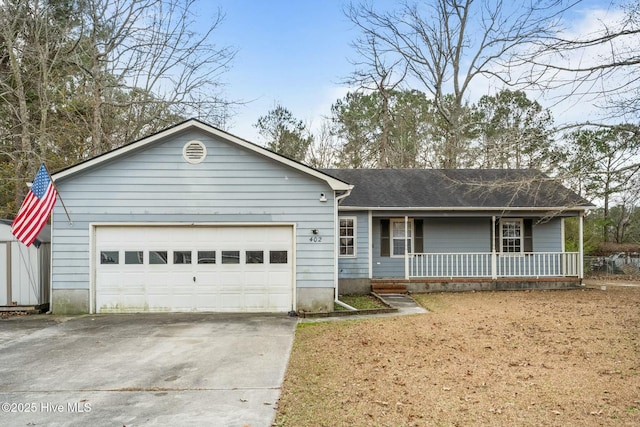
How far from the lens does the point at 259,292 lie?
36.4ft

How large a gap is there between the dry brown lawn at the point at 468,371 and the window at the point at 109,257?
16.8 ft

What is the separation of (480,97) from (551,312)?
1869 cm

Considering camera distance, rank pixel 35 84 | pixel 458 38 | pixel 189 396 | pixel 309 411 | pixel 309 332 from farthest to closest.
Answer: pixel 458 38 → pixel 35 84 → pixel 309 332 → pixel 189 396 → pixel 309 411

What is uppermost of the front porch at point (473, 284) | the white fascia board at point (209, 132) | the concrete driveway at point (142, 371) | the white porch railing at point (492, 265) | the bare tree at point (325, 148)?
the bare tree at point (325, 148)

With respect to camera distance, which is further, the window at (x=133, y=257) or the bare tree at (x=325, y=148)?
the bare tree at (x=325, y=148)

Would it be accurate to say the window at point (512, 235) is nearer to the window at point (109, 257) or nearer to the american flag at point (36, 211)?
the window at point (109, 257)

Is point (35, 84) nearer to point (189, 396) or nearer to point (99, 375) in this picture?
point (99, 375)

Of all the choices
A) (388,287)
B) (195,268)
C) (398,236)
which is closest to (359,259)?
(388,287)

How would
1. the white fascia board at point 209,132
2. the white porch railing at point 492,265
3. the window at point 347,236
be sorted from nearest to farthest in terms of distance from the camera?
the white fascia board at point 209,132 < the window at point 347,236 < the white porch railing at point 492,265

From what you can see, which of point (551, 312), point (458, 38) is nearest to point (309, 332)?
point (551, 312)

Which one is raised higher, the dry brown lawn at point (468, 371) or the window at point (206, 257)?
the window at point (206, 257)

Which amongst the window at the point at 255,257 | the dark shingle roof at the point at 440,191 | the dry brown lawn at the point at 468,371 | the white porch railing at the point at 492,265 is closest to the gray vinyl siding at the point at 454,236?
the white porch railing at the point at 492,265

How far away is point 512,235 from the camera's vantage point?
1588 centimetres

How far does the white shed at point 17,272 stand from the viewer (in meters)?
11.0
